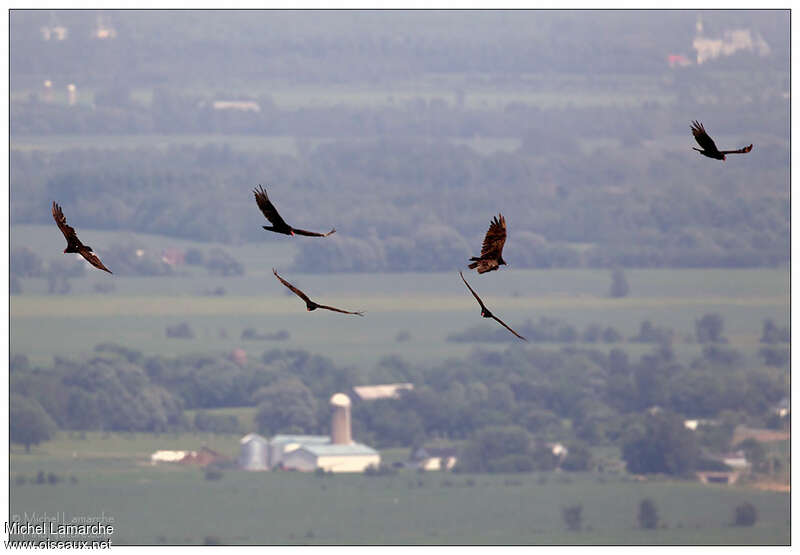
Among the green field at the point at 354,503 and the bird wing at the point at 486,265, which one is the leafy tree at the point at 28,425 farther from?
the bird wing at the point at 486,265

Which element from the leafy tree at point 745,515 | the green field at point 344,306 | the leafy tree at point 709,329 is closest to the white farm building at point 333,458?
the green field at point 344,306

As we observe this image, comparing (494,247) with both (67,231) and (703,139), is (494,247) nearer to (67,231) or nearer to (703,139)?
(703,139)

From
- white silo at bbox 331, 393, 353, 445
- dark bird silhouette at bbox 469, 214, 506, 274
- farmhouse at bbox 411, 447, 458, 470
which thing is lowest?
dark bird silhouette at bbox 469, 214, 506, 274

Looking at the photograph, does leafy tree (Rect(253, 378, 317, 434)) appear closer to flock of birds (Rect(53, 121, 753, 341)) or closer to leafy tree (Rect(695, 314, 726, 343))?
leafy tree (Rect(695, 314, 726, 343))

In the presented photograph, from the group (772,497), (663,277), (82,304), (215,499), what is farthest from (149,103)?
(772,497)

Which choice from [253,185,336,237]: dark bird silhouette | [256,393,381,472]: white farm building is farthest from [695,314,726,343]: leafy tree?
[253,185,336,237]: dark bird silhouette

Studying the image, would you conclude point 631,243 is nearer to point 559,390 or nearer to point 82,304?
point 559,390

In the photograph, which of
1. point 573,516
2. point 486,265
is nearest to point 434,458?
point 573,516
